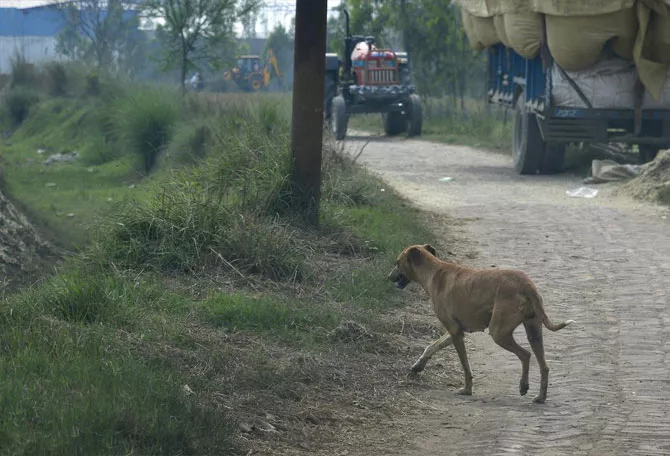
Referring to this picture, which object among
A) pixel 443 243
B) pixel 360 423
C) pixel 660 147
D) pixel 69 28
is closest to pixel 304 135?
pixel 443 243

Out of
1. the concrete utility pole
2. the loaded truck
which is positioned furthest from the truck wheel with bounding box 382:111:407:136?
the concrete utility pole

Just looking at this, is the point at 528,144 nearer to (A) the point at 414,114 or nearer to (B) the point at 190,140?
(B) the point at 190,140

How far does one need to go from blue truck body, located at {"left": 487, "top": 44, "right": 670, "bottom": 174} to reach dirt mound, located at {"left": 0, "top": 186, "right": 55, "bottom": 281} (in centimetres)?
867

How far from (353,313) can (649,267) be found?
12.2ft

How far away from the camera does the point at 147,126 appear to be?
20625 mm

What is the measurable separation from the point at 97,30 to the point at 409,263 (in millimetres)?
48849

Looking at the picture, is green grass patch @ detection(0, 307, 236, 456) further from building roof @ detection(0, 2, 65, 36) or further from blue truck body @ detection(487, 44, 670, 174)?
building roof @ detection(0, 2, 65, 36)

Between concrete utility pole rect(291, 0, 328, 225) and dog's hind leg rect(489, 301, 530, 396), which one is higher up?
concrete utility pole rect(291, 0, 328, 225)

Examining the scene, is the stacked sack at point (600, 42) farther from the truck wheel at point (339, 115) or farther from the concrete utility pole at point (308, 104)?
the truck wheel at point (339, 115)

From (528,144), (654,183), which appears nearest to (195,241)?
(654,183)

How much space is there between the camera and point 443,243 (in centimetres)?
1183

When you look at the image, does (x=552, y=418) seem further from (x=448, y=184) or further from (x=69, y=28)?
(x=69, y=28)

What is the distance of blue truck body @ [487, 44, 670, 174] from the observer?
55.3 ft

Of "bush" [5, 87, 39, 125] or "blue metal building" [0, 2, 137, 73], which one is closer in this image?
"bush" [5, 87, 39, 125]
